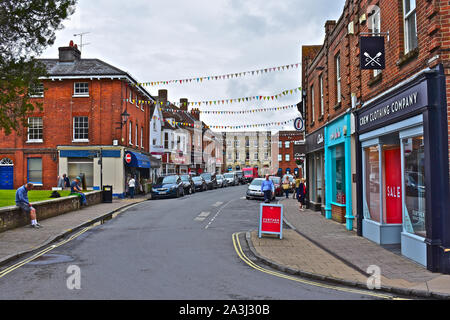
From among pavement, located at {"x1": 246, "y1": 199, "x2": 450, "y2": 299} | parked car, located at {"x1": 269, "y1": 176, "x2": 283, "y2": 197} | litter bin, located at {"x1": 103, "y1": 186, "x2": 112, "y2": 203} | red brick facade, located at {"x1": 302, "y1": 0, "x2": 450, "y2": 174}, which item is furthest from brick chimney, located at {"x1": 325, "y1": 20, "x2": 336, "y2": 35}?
parked car, located at {"x1": 269, "y1": 176, "x2": 283, "y2": 197}

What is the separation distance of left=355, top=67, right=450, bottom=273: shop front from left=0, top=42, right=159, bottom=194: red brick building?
71.7ft

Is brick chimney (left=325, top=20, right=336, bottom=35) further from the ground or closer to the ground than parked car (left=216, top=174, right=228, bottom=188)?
further from the ground

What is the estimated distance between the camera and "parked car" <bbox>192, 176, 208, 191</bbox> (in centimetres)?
3930

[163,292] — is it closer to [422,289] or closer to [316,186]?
[422,289]

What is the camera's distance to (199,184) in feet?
130

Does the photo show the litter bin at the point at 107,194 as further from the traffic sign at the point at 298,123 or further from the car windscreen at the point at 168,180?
the traffic sign at the point at 298,123

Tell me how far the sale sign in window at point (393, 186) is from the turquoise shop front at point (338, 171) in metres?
2.70

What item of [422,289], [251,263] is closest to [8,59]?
[251,263]

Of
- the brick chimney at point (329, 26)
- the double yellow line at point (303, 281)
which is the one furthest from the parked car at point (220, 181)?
the double yellow line at point (303, 281)

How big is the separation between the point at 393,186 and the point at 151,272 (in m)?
6.98

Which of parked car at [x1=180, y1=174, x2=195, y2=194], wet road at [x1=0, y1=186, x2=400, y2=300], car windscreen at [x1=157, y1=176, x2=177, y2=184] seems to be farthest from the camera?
parked car at [x1=180, y1=174, x2=195, y2=194]

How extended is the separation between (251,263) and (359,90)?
704cm

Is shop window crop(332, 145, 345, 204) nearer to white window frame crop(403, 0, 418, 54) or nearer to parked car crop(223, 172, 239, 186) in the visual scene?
white window frame crop(403, 0, 418, 54)

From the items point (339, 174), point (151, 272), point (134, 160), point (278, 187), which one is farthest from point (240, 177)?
point (151, 272)
